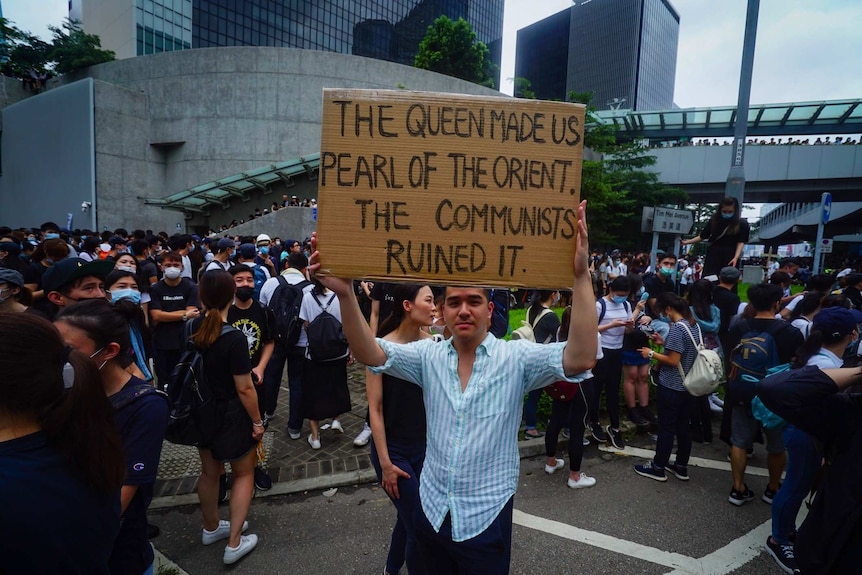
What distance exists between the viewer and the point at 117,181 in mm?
28344

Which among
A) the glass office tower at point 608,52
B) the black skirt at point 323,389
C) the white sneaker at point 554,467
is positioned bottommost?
the white sneaker at point 554,467

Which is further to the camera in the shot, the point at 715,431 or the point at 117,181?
the point at 117,181

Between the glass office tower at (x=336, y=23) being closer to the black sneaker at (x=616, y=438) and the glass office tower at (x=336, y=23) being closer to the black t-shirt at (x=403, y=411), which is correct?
the black sneaker at (x=616, y=438)

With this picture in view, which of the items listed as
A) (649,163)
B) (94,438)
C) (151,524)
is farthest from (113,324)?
(649,163)

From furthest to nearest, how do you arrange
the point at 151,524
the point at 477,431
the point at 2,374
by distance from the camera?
the point at 151,524 < the point at 477,431 < the point at 2,374

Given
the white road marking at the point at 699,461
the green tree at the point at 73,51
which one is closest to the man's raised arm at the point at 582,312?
the white road marking at the point at 699,461

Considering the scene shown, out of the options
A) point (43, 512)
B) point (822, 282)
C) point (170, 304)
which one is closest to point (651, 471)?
point (822, 282)

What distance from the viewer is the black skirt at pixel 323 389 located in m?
4.79

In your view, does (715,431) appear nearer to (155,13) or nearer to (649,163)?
(649,163)

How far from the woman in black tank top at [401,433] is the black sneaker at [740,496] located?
3149mm

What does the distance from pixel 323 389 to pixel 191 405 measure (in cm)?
189

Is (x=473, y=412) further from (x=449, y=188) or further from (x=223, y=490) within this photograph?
(x=223, y=490)

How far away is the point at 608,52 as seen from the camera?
103 m

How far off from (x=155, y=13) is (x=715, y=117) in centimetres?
4490
